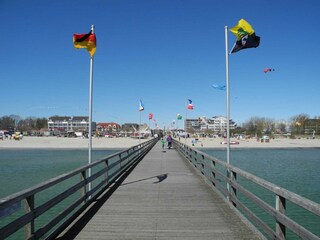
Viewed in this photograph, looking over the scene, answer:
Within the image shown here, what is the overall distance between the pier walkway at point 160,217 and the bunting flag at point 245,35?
14.8 ft

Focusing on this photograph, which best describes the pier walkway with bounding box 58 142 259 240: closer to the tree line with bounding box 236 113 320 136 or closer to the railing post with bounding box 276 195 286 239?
the railing post with bounding box 276 195 286 239

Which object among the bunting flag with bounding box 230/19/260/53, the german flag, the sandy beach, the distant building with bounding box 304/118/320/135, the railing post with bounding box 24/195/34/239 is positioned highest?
the distant building with bounding box 304/118/320/135

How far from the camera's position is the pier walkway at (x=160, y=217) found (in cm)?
545

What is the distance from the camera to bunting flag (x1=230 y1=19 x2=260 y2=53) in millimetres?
10383

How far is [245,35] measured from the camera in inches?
412

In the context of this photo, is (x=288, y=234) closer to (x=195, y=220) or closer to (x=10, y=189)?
(x=195, y=220)

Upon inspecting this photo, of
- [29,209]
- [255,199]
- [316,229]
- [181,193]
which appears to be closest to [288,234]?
[316,229]

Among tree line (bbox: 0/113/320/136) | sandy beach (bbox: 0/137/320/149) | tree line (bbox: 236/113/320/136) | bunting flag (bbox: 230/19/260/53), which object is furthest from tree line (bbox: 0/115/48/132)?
bunting flag (bbox: 230/19/260/53)

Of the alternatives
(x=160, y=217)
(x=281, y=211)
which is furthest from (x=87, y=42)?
(x=281, y=211)

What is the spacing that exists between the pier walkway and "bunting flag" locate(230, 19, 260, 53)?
450cm

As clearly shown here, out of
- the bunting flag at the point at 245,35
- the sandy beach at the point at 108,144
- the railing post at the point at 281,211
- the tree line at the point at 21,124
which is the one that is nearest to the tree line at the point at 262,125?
the tree line at the point at 21,124

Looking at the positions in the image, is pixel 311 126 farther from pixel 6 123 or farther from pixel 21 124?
pixel 21 124

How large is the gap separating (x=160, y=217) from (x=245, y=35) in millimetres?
6439

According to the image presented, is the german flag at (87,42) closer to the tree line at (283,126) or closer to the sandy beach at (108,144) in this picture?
the sandy beach at (108,144)
